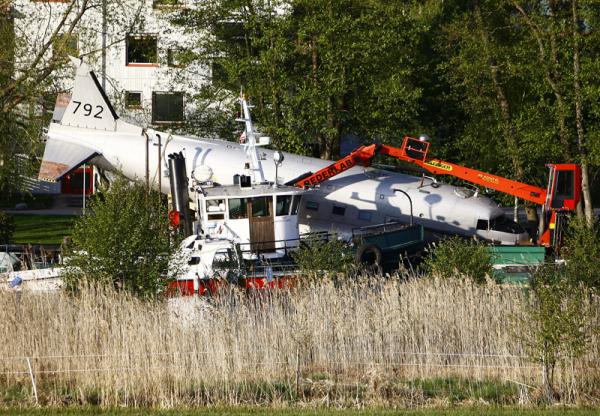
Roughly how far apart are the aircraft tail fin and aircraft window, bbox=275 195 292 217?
12.7 meters

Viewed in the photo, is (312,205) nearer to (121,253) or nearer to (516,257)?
(516,257)

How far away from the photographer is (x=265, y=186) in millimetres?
28562

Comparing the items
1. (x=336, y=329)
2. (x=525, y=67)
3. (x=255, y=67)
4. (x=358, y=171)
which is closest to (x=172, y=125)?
(x=255, y=67)

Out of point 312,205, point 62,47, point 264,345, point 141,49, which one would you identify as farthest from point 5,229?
point 264,345

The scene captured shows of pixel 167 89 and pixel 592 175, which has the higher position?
pixel 167 89

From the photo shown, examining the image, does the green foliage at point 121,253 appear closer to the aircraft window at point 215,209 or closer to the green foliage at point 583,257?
the aircraft window at point 215,209

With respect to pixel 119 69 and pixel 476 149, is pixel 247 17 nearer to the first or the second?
pixel 476 149

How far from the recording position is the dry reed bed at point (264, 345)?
1759 centimetres

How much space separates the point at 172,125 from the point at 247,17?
5614 millimetres

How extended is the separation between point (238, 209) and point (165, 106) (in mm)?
25113

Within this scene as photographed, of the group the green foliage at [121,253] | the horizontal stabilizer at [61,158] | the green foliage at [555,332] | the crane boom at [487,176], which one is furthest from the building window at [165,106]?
the green foliage at [555,332]

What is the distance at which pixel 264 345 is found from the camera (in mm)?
18578

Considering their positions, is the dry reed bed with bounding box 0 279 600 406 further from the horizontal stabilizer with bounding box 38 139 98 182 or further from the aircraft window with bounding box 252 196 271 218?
the horizontal stabilizer with bounding box 38 139 98 182

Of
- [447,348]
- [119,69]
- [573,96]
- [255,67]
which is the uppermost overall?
[119,69]
